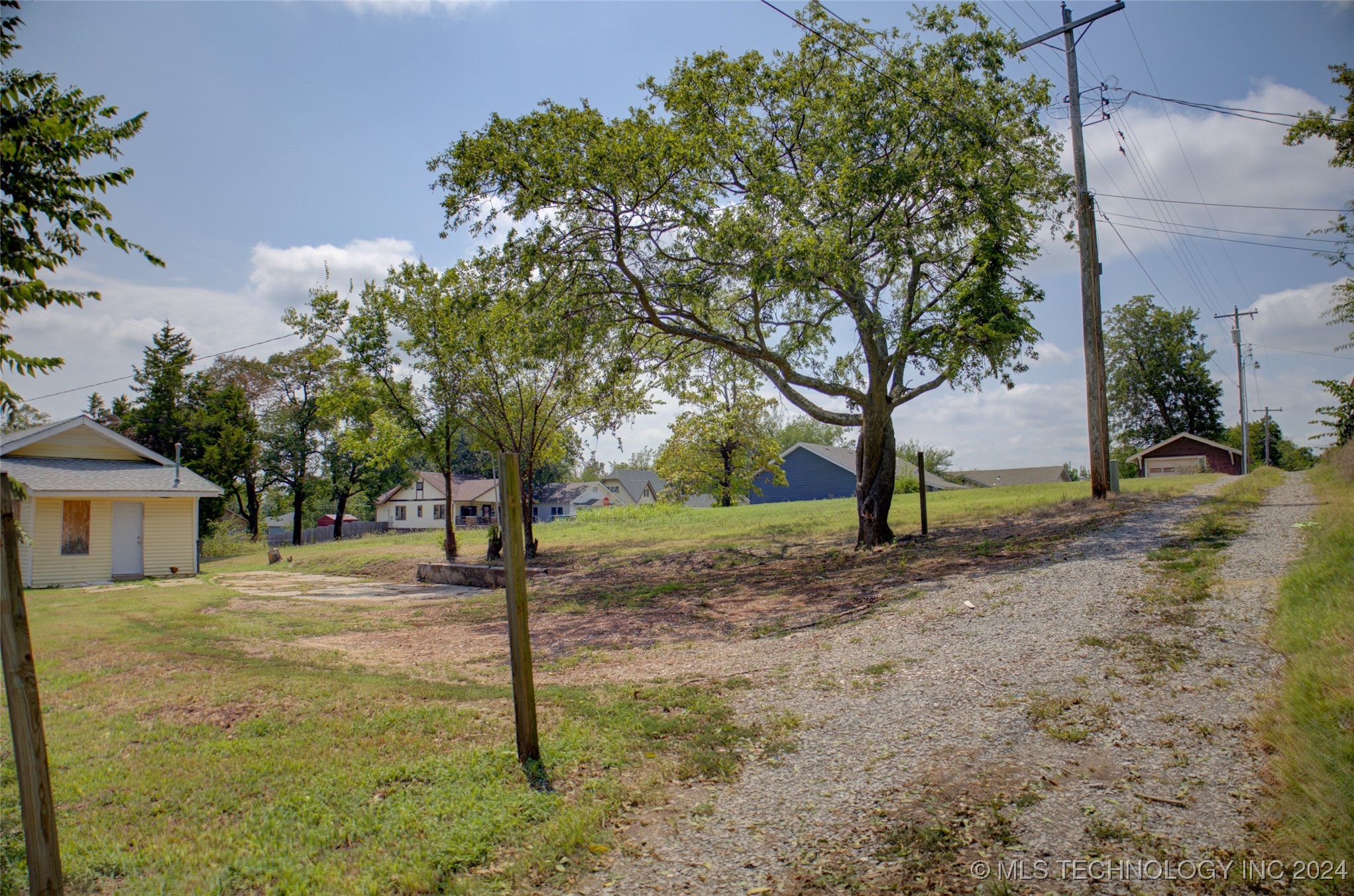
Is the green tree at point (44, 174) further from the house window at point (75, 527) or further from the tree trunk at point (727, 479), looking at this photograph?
the tree trunk at point (727, 479)

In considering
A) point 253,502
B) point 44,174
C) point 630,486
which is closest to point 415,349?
point 44,174

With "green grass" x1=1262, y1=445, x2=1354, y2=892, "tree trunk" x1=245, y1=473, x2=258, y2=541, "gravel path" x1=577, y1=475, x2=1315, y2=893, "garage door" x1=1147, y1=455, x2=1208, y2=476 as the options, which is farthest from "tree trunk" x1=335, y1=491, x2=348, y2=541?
"garage door" x1=1147, y1=455, x2=1208, y2=476

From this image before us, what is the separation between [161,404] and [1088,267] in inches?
1483

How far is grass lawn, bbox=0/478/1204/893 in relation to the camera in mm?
3332

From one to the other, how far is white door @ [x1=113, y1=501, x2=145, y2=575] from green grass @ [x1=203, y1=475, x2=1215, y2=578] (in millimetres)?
2937

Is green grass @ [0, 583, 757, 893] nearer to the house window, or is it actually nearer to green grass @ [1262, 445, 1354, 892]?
green grass @ [1262, 445, 1354, 892]

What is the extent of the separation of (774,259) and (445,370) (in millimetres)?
10196

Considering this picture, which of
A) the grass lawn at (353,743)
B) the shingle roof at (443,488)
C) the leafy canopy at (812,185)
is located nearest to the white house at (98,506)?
the grass lawn at (353,743)

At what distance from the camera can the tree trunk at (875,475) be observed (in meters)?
14.5

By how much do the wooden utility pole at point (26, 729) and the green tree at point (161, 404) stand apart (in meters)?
35.8

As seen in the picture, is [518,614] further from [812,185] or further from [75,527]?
[75,527]

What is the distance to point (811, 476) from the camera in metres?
45.1

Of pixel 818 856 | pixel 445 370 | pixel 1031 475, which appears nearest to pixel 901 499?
pixel 445 370

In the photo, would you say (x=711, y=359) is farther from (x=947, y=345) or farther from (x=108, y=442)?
(x=108, y=442)
